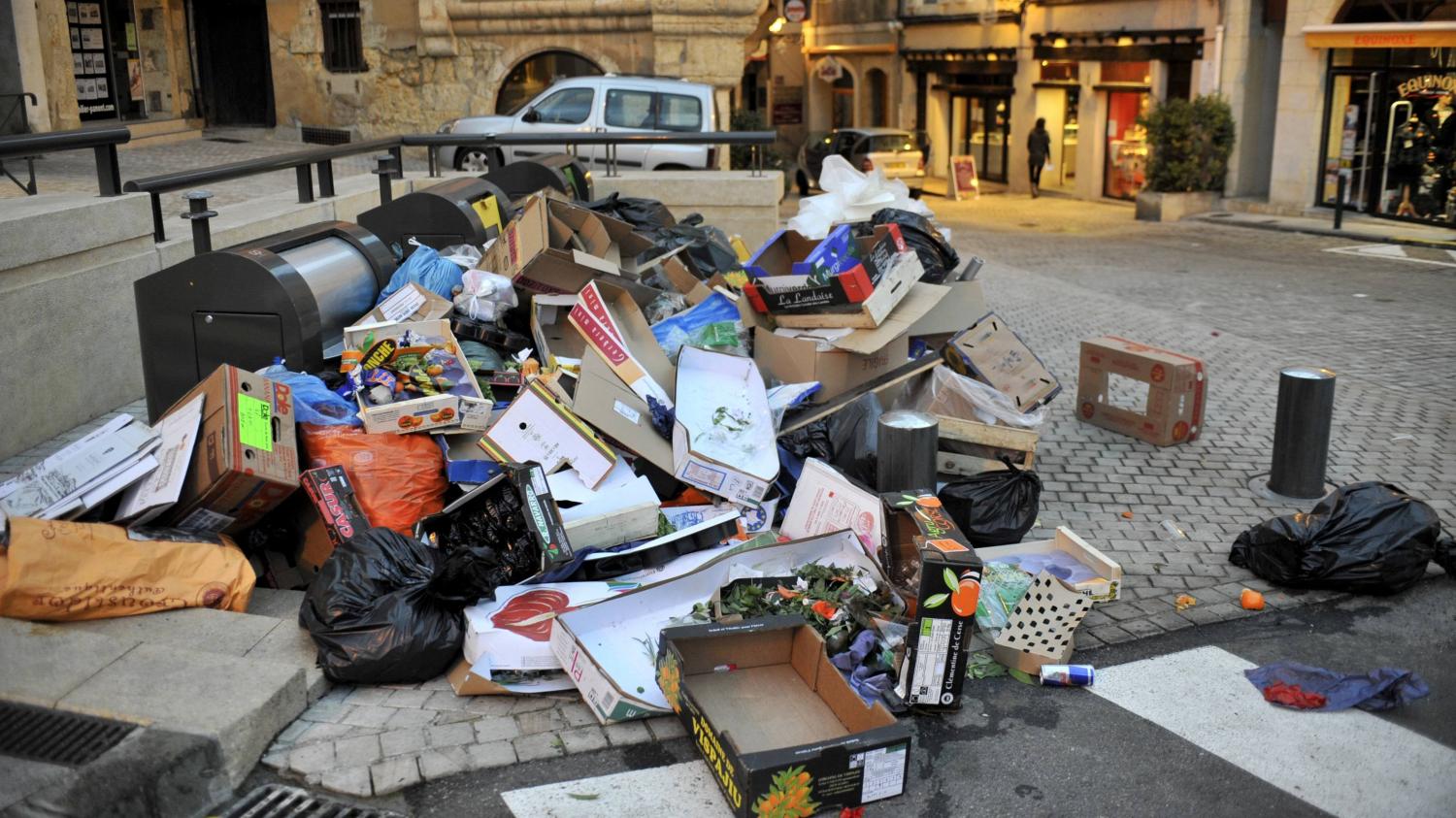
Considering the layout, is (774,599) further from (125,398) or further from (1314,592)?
(125,398)

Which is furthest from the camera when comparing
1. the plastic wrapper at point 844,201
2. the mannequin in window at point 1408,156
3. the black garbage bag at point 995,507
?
the mannequin in window at point 1408,156

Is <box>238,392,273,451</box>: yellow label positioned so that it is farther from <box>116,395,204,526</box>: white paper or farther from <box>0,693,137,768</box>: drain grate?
<box>0,693,137,768</box>: drain grate

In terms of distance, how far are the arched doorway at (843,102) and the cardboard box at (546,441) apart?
28.8 meters

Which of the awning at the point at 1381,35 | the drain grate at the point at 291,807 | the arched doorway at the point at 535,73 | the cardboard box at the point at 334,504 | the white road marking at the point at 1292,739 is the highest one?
the awning at the point at 1381,35

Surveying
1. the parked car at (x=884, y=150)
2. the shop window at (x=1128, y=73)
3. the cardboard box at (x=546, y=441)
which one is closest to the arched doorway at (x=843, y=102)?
the parked car at (x=884, y=150)

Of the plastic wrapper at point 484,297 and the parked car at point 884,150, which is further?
the parked car at point 884,150

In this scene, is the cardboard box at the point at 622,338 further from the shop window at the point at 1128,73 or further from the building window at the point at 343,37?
the shop window at the point at 1128,73

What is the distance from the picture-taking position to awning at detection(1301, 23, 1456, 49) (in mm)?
16453

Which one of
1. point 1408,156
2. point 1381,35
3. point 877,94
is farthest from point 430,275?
point 877,94

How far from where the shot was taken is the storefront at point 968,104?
85.9ft

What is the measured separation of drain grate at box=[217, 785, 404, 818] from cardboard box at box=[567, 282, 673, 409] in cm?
250

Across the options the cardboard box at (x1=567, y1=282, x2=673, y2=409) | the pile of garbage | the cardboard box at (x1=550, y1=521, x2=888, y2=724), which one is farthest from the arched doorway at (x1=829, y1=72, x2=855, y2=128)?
the cardboard box at (x1=550, y1=521, x2=888, y2=724)

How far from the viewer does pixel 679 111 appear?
1597cm

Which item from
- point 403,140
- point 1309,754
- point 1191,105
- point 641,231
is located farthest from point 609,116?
point 1309,754
